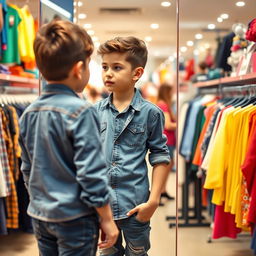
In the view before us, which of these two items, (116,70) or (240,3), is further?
(240,3)

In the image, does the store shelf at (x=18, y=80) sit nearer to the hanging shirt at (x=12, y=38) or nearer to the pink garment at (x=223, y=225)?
the hanging shirt at (x=12, y=38)

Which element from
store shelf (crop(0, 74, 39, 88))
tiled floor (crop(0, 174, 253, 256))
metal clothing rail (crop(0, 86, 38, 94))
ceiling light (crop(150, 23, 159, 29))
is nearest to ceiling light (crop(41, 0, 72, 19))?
ceiling light (crop(150, 23, 159, 29))

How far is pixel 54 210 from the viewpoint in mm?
1440

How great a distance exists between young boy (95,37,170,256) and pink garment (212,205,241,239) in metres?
1.29

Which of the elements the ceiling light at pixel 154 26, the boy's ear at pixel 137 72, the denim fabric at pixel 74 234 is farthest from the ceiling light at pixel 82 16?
the denim fabric at pixel 74 234

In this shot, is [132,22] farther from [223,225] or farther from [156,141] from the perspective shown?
[223,225]

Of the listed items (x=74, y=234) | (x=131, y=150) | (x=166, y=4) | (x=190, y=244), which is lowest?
(x=190, y=244)

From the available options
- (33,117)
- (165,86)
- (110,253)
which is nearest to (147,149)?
(110,253)

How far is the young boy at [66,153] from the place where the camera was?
1.41m

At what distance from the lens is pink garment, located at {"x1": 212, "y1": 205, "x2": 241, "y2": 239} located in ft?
10.2

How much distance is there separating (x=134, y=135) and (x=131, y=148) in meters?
0.06

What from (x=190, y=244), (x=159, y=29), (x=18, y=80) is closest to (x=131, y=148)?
(x=159, y=29)

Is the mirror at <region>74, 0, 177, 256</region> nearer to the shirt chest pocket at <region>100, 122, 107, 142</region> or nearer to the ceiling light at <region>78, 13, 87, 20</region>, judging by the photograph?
the ceiling light at <region>78, 13, 87, 20</region>

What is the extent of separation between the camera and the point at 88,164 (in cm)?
140
